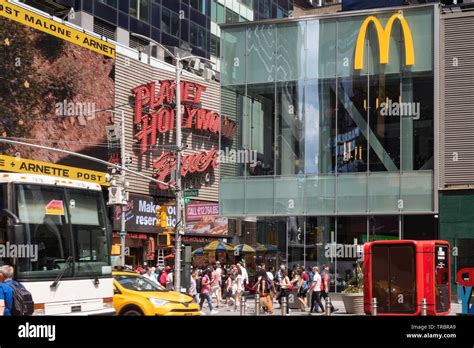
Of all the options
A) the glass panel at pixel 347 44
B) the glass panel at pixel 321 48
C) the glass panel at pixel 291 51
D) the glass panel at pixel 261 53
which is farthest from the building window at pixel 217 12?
the glass panel at pixel 347 44

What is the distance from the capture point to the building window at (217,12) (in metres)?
64.7

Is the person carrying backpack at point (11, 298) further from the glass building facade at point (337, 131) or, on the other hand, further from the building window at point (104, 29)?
the building window at point (104, 29)

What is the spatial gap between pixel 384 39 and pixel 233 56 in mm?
7558

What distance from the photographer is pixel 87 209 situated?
13.8 metres

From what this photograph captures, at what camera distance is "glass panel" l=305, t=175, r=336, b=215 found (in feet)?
110

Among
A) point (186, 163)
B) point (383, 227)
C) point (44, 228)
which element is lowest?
point (383, 227)

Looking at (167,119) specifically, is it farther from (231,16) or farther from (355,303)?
(355,303)

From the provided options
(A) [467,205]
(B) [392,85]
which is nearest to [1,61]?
(B) [392,85]

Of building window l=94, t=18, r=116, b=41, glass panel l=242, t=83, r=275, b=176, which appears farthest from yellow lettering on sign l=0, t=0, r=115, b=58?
glass panel l=242, t=83, r=275, b=176

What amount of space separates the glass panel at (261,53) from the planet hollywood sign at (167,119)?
48.1 ft

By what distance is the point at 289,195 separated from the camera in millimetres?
34625

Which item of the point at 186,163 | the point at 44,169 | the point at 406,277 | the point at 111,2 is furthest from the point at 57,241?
the point at 186,163

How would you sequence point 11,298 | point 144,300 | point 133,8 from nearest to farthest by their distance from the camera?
point 11,298
point 144,300
point 133,8
